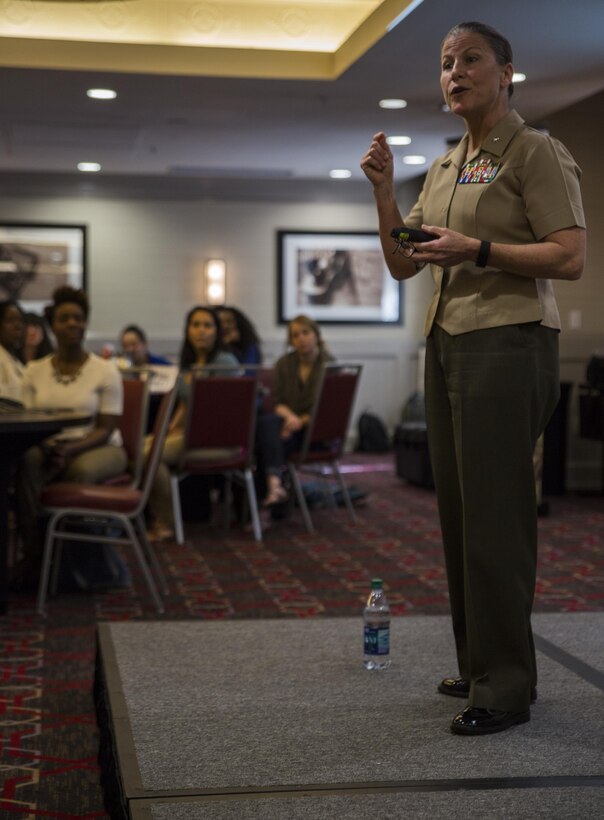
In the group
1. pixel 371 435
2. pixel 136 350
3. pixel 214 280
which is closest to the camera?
pixel 136 350

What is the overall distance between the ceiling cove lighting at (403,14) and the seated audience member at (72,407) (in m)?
2.08

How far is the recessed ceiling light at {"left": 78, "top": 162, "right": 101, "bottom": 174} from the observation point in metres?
10.9

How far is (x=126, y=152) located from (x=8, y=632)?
6.36 meters

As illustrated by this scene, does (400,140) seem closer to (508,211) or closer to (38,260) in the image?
(38,260)

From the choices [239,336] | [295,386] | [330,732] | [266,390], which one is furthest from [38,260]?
[330,732]

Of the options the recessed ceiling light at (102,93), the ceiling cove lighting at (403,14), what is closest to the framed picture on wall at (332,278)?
the recessed ceiling light at (102,93)

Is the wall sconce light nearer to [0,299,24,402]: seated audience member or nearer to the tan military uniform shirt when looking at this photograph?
[0,299,24,402]: seated audience member

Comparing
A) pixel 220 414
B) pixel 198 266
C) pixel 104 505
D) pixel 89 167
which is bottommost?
pixel 104 505

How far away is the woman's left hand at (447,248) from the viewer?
2580 mm

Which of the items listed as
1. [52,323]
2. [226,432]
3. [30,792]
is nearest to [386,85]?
[226,432]

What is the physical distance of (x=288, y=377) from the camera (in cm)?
749

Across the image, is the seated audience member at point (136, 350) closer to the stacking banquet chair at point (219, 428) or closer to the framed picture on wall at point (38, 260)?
the stacking banquet chair at point (219, 428)

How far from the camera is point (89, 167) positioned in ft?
36.7

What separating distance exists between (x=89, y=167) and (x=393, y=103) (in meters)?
4.18
